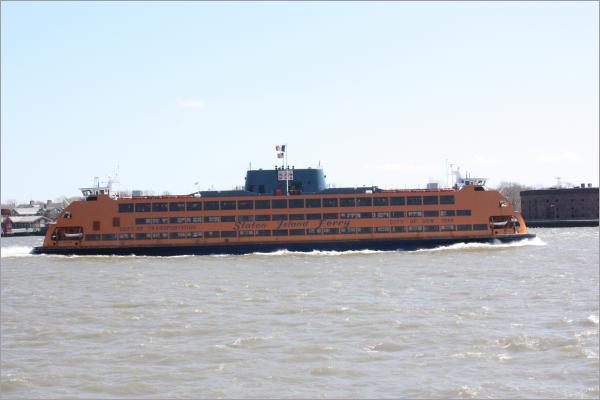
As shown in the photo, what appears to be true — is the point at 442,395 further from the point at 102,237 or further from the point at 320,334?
the point at 102,237

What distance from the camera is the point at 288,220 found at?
203 ft

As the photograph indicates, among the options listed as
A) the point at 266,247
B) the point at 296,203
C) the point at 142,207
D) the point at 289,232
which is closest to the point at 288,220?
the point at 289,232

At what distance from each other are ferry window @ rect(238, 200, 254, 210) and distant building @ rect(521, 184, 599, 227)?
7442cm

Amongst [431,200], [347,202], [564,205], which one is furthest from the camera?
[564,205]

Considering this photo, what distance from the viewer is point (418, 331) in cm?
2192

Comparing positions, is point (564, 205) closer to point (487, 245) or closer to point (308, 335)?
point (487, 245)

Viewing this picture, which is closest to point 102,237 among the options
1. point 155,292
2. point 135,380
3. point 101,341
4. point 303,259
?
point 303,259

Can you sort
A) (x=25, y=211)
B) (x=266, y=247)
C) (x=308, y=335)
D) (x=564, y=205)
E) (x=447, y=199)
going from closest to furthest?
(x=308, y=335) < (x=266, y=247) < (x=447, y=199) < (x=564, y=205) < (x=25, y=211)

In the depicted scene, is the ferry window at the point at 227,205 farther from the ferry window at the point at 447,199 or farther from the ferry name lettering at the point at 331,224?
the ferry window at the point at 447,199

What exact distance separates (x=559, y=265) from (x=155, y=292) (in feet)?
76.0

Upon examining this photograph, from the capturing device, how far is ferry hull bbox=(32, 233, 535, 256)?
196 feet

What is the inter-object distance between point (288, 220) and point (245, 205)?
384 cm

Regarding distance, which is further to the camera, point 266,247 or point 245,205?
point 245,205

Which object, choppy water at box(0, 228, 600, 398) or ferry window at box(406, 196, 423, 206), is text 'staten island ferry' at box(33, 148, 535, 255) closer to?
ferry window at box(406, 196, 423, 206)
